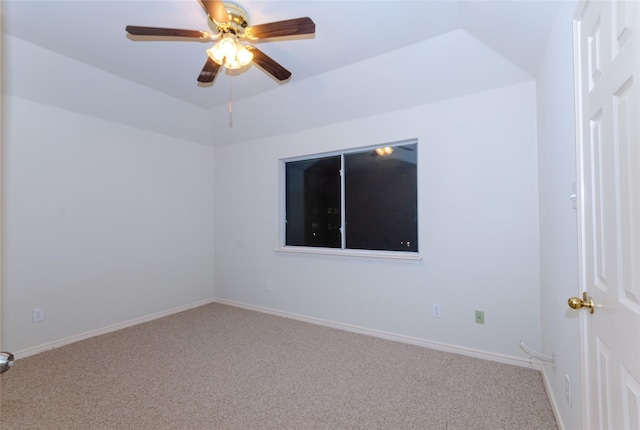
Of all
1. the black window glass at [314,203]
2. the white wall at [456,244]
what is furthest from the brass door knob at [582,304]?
the black window glass at [314,203]

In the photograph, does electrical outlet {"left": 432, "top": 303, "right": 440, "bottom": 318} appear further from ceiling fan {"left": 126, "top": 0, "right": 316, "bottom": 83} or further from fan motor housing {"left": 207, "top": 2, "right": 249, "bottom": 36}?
fan motor housing {"left": 207, "top": 2, "right": 249, "bottom": 36}

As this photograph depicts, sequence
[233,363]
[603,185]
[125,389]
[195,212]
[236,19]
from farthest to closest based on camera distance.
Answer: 1. [195,212]
2. [233,363]
3. [125,389]
4. [236,19]
5. [603,185]

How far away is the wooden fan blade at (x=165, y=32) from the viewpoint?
1.72 m

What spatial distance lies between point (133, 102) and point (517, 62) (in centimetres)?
356

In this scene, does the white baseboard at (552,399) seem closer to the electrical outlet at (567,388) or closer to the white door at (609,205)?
the electrical outlet at (567,388)

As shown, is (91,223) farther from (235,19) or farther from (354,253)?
(354,253)

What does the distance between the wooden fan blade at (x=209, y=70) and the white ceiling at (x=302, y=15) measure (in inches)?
11.5

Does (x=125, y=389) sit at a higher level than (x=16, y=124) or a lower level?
lower

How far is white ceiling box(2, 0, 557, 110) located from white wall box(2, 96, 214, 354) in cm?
86

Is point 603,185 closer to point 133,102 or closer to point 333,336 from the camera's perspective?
point 333,336

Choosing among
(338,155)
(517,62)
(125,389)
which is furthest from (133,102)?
(517,62)

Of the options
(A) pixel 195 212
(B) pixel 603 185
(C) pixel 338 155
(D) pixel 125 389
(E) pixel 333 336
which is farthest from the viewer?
(A) pixel 195 212

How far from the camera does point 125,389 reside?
2.14 meters

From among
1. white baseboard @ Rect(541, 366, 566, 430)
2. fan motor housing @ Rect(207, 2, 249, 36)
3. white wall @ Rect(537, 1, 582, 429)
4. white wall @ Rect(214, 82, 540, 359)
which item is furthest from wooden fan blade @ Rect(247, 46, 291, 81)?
white baseboard @ Rect(541, 366, 566, 430)
